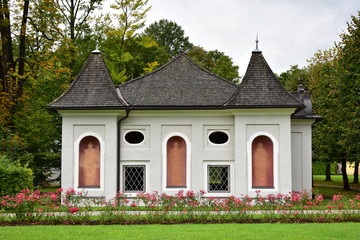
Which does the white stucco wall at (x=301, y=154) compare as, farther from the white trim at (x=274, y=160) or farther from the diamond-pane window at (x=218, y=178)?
the diamond-pane window at (x=218, y=178)

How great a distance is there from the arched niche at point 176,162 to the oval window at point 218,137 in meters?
1.27

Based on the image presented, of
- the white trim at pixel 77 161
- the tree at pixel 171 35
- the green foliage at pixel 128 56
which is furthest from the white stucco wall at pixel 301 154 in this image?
the tree at pixel 171 35

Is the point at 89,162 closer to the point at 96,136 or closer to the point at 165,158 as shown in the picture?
the point at 96,136

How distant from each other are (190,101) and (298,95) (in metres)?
6.56

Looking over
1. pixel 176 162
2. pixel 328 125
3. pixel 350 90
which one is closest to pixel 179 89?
pixel 176 162

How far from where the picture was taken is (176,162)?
20156 mm

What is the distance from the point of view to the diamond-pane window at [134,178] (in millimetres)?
20000

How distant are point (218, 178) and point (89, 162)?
5663 millimetres

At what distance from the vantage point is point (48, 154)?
2920 centimetres

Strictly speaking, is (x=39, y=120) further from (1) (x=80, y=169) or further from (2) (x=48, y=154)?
(1) (x=80, y=169)

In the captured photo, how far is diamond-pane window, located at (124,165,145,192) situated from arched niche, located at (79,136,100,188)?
4.23 feet

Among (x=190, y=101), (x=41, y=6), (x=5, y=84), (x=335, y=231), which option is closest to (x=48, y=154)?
(x=5, y=84)

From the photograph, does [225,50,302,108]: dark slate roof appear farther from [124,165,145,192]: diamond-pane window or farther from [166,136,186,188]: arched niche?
[124,165,145,192]: diamond-pane window

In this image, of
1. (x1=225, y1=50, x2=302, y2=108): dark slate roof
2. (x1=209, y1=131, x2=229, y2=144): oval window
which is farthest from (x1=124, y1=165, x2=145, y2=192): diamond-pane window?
(x1=225, y1=50, x2=302, y2=108): dark slate roof
